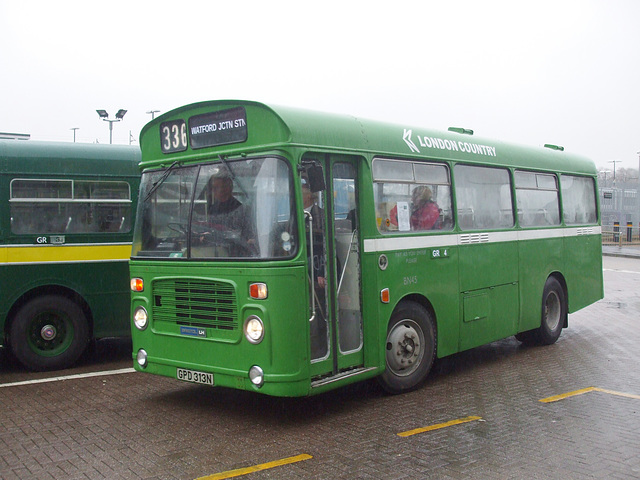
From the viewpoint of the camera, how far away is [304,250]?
6445mm

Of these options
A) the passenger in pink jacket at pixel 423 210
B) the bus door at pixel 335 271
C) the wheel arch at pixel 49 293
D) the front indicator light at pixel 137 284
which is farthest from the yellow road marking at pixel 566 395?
the wheel arch at pixel 49 293

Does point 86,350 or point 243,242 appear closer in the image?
point 243,242

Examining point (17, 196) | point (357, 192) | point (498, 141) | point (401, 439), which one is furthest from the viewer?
point (498, 141)

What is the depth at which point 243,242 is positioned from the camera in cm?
655

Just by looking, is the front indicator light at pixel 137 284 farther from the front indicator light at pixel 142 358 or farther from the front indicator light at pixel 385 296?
the front indicator light at pixel 385 296

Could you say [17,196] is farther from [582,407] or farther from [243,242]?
[582,407]

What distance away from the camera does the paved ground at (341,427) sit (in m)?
5.50

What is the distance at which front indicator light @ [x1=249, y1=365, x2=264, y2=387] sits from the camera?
6.35m

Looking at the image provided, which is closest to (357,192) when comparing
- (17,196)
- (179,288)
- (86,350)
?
(179,288)

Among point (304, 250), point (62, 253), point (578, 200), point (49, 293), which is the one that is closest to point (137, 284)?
point (304, 250)

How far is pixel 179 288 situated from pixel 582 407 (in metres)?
4.24

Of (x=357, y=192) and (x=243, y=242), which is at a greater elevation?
(x=357, y=192)

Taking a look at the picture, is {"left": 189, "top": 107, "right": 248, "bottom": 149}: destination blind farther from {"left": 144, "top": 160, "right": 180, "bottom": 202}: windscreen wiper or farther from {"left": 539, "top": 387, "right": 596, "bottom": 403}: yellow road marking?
{"left": 539, "top": 387, "right": 596, "bottom": 403}: yellow road marking

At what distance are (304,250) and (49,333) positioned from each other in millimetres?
4561
